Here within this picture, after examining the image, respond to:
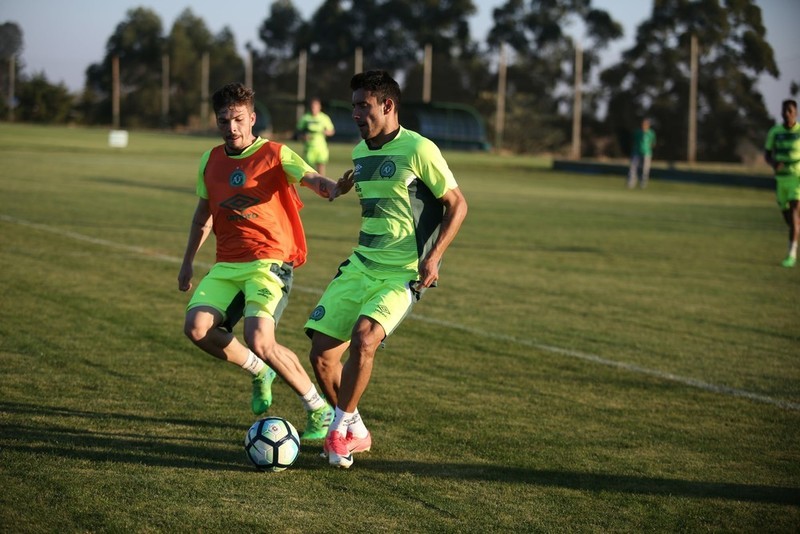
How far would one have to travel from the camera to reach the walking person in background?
583 cm

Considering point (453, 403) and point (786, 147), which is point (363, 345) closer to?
point (453, 403)

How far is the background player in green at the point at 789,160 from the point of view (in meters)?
15.4

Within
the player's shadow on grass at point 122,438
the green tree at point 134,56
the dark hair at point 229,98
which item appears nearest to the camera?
the player's shadow on grass at point 122,438

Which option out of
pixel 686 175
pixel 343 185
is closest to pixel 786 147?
pixel 343 185

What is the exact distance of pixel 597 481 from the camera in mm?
5363

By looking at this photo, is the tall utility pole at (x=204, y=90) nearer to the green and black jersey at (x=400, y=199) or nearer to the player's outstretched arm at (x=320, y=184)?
the player's outstretched arm at (x=320, y=184)

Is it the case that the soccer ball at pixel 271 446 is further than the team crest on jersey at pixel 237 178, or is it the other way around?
the team crest on jersey at pixel 237 178

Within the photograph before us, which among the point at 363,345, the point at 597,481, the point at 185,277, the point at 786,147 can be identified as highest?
the point at 786,147

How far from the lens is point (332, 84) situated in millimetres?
87875

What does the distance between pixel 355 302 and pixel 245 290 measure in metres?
0.74

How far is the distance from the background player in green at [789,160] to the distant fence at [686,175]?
67.6ft

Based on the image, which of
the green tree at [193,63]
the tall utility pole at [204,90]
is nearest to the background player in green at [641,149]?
the tall utility pole at [204,90]

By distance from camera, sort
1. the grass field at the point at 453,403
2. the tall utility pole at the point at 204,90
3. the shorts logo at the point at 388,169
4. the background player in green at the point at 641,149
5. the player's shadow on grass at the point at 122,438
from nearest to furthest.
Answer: the grass field at the point at 453,403 → the player's shadow on grass at the point at 122,438 → the shorts logo at the point at 388,169 → the background player in green at the point at 641,149 → the tall utility pole at the point at 204,90

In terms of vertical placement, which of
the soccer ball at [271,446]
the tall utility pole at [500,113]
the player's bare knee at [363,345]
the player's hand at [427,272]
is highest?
A: the tall utility pole at [500,113]
